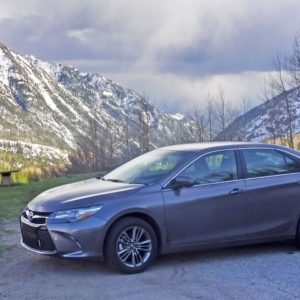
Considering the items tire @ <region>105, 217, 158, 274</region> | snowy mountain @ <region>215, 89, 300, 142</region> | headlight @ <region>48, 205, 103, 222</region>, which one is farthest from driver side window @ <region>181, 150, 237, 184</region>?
snowy mountain @ <region>215, 89, 300, 142</region>

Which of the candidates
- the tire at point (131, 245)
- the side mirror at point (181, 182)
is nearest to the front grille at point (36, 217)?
the tire at point (131, 245)

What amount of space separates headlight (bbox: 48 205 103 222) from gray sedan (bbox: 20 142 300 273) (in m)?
0.01

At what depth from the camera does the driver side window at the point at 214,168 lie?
800 cm

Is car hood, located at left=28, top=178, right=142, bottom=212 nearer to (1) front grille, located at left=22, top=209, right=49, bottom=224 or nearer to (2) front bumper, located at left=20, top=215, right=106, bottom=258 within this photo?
(1) front grille, located at left=22, top=209, right=49, bottom=224

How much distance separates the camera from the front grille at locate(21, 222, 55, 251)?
7.33m

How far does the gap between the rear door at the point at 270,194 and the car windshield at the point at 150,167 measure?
3.14ft

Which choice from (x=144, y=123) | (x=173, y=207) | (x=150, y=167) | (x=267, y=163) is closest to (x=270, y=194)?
(x=267, y=163)

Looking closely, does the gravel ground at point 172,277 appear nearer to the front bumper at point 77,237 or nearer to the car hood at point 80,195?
the front bumper at point 77,237

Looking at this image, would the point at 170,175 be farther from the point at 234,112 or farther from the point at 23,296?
the point at 234,112

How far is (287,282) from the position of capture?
6.81m

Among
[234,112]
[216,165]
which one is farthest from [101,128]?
[216,165]

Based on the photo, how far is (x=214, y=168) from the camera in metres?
8.17

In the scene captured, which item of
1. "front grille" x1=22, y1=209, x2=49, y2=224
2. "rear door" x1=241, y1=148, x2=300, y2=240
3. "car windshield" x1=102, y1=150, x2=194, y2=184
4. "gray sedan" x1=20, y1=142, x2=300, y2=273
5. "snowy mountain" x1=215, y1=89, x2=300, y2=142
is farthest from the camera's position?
"snowy mountain" x1=215, y1=89, x2=300, y2=142

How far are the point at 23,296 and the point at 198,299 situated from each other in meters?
1.84
